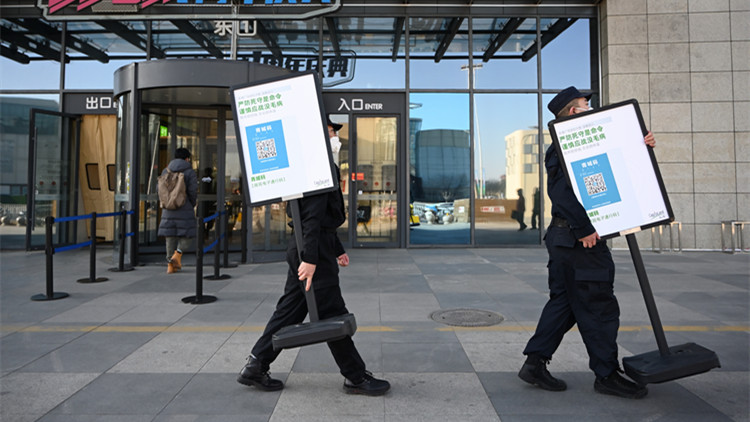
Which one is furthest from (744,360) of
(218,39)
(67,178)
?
(67,178)

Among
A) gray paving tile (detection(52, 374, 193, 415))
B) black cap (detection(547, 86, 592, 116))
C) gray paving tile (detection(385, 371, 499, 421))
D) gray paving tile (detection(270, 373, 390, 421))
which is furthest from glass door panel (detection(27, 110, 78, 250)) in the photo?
black cap (detection(547, 86, 592, 116))

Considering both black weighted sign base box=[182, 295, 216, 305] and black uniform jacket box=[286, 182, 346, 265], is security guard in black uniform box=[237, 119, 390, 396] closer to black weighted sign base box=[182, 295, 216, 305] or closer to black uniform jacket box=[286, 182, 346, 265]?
black uniform jacket box=[286, 182, 346, 265]

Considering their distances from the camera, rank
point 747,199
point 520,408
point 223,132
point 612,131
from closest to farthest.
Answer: point 520,408 < point 612,131 < point 223,132 < point 747,199

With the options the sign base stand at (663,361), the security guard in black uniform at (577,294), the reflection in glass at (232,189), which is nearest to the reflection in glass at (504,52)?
the reflection in glass at (232,189)

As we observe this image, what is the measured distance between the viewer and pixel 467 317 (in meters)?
4.77

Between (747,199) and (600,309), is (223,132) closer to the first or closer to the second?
(600,309)

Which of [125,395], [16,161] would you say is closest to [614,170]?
[125,395]

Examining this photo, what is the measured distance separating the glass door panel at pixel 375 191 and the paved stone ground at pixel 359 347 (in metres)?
3.67

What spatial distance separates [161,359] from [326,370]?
1.32 m

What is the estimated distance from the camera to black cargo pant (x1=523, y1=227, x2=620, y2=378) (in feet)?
9.59

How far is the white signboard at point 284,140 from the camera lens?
2.86 m

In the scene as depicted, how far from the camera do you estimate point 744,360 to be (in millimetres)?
3568

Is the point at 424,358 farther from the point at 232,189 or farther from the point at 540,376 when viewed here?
the point at 232,189

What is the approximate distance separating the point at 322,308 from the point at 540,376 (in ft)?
4.99
